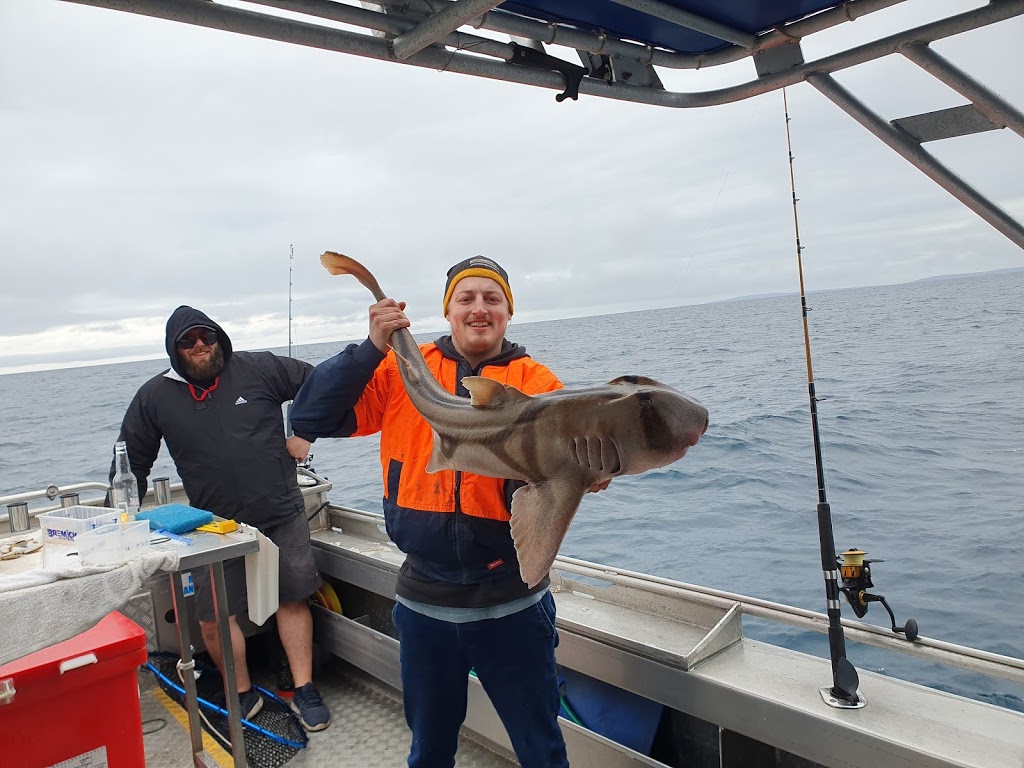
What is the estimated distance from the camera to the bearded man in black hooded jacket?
178 inches

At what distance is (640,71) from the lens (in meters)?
2.94

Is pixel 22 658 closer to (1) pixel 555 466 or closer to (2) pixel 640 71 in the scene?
(1) pixel 555 466

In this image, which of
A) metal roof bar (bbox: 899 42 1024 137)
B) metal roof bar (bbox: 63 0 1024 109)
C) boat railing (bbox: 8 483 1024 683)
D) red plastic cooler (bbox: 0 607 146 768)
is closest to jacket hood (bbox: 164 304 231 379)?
boat railing (bbox: 8 483 1024 683)

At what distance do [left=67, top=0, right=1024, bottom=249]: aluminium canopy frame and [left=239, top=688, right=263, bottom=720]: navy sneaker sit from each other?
406cm

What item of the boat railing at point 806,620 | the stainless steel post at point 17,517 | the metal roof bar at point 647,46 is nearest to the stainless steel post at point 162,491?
the boat railing at point 806,620

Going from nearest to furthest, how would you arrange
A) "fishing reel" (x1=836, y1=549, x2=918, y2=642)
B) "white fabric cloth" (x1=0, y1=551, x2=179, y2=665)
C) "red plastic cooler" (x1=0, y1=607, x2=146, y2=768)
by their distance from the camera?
"white fabric cloth" (x1=0, y1=551, x2=179, y2=665) < "red plastic cooler" (x1=0, y1=607, x2=146, y2=768) < "fishing reel" (x1=836, y1=549, x2=918, y2=642)

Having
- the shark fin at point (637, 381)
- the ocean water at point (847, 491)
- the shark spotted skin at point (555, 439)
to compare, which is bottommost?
the ocean water at point (847, 491)

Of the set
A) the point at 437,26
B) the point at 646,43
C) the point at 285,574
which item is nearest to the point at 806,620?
the point at 646,43

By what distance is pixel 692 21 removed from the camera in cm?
260

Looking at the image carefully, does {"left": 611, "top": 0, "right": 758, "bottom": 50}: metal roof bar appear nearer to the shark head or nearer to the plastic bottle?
the shark head

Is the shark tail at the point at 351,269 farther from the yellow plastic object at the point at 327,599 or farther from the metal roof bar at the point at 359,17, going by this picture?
the yellow plastic object at the point at 327,599

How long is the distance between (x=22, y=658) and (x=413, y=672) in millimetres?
1347

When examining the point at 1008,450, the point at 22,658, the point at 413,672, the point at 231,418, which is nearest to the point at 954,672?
the point at 413,672

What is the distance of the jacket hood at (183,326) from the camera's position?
4.48 m
